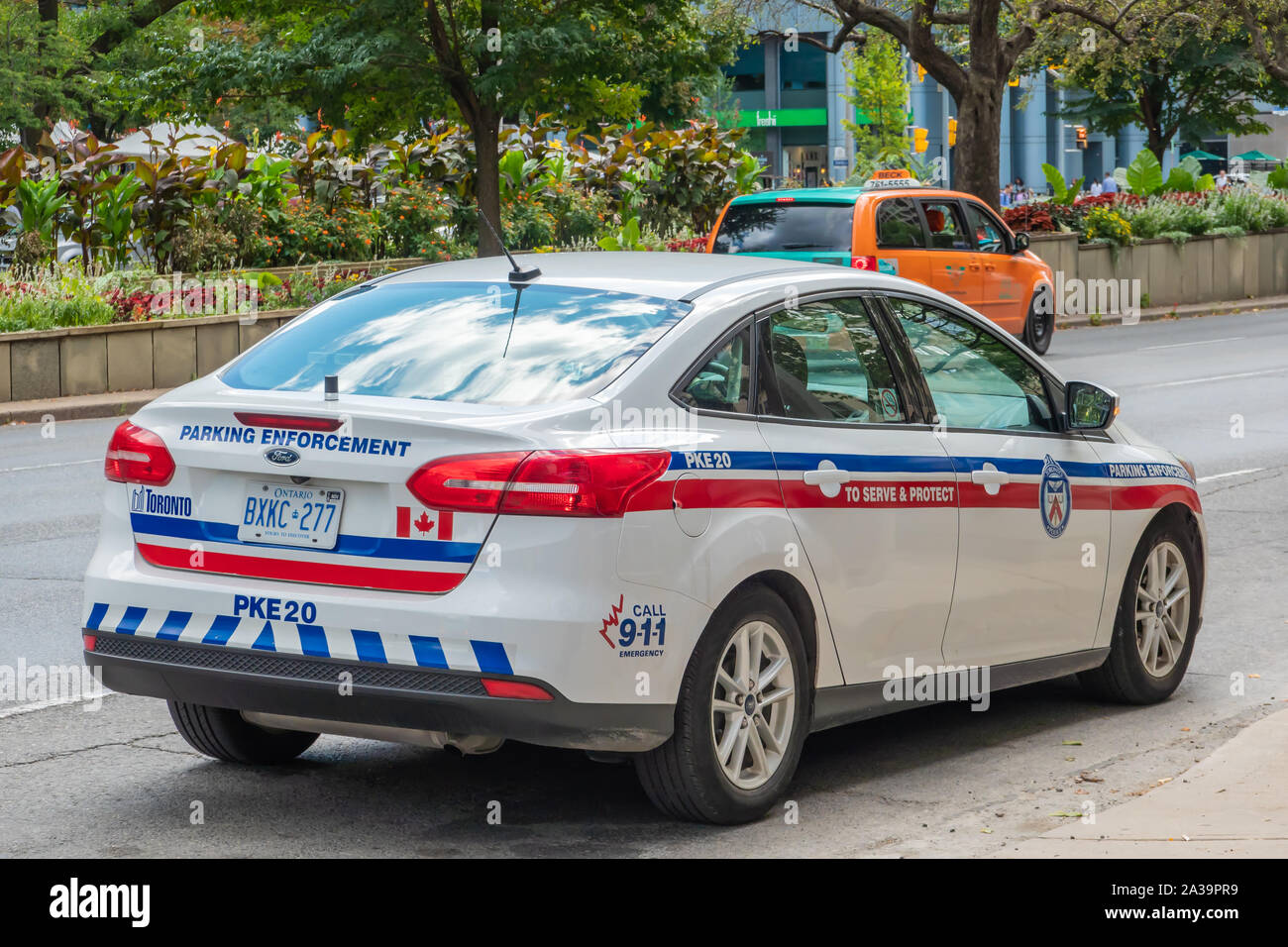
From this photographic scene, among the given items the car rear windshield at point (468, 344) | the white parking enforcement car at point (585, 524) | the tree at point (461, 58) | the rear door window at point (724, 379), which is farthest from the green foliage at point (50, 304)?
the rear door window at point (724, 379)

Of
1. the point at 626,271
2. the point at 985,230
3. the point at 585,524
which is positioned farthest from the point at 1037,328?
the point at 585,524

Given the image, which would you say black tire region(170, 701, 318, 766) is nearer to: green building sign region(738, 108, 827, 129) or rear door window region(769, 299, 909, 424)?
rear door window region(769, 299, 909, 424)

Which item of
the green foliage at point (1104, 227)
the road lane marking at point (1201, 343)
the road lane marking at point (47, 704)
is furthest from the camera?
the green foliage at point (1104, 227)

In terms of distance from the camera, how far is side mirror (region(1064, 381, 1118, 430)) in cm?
646

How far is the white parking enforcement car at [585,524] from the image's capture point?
4.71m

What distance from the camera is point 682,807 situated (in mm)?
5094

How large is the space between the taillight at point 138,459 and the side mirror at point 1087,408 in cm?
314

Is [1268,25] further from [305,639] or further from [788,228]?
[305,639]

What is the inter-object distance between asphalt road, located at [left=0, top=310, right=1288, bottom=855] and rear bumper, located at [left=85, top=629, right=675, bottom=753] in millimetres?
396

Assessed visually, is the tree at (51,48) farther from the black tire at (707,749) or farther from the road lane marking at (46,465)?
the black tire at (707,749)

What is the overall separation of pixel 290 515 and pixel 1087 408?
298cm

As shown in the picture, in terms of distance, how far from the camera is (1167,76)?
48688mm

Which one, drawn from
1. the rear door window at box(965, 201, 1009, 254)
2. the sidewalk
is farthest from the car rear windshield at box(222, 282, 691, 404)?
the rear door window at box(965, 201, 1009, 254)

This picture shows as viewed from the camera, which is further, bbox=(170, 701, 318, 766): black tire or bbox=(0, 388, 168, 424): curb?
bbox=(0, 388, 168, 424): curb
